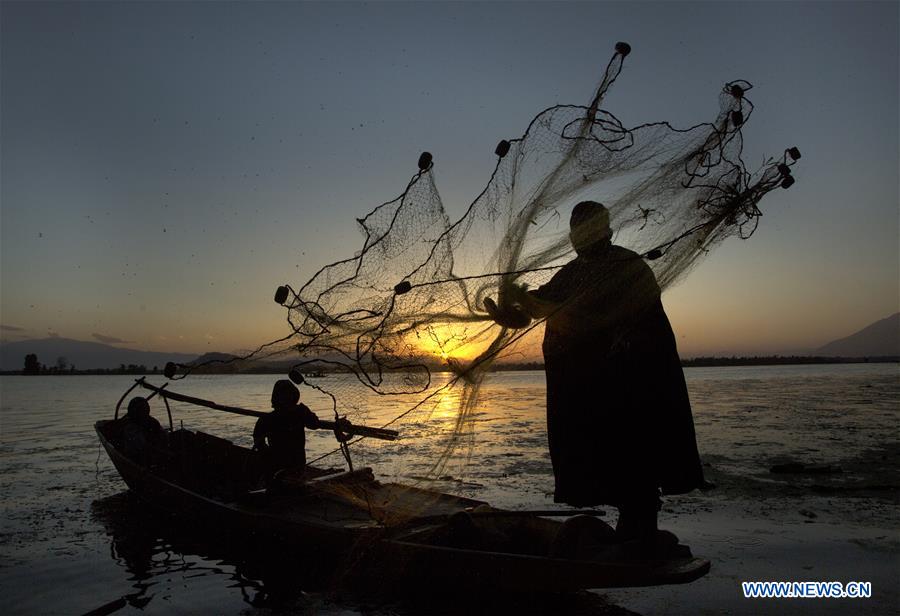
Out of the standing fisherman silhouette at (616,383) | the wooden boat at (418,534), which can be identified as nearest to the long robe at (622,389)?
the standing fisherman silhouette at (616,383)

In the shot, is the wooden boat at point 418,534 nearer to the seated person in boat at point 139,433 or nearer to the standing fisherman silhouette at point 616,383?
the standing fisherman silhouette at point 616,383

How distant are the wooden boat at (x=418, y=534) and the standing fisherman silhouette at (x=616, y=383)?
0.35 meters

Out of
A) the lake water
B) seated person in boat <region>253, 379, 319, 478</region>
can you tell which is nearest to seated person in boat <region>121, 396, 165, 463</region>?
the lake water

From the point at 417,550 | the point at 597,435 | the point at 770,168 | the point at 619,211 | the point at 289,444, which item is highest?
the point at 770,168

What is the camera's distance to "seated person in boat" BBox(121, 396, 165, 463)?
9.88m

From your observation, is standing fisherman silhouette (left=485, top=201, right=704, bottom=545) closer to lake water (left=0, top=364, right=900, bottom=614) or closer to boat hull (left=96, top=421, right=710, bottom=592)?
boat hull (left=96, top=421, right=710, bottom=592)

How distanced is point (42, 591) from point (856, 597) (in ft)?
25.1

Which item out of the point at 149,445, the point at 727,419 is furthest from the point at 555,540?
the point at 727,419

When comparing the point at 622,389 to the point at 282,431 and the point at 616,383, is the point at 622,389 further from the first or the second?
the point at 282,431

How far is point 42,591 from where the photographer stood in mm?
6227

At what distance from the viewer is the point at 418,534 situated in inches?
206

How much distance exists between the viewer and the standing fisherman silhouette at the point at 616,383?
4.02 metres

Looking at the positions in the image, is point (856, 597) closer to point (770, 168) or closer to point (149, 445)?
point (770, 168)

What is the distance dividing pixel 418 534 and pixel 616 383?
2.30m
